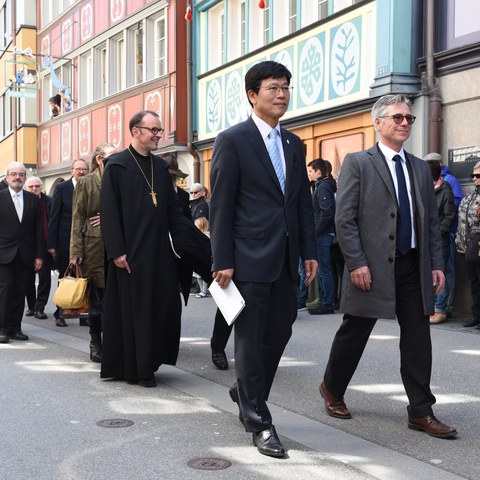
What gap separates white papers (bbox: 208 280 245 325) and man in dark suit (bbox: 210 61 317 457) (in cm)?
6

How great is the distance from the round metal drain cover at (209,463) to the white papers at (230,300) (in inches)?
27.0

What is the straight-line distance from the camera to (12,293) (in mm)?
8875

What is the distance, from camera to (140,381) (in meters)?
6.39

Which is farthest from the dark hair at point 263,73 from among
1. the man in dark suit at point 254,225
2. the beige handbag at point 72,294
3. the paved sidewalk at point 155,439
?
Answer: the beige handbag at point 72,294

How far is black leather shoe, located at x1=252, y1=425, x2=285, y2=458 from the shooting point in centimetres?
447

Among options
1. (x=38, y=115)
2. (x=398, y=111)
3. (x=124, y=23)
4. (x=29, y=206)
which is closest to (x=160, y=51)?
(x=124, y=23)

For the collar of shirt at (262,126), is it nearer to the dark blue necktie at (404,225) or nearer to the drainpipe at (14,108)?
the dark blue necktie at (404,225)

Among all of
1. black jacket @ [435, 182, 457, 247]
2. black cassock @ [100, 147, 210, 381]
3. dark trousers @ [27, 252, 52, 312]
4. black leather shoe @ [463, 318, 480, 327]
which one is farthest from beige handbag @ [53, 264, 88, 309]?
black leather shoe @ [463, 318, 480, 327]

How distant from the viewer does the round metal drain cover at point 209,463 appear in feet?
14.2

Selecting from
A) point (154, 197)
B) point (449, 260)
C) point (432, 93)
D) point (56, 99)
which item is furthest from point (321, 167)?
point (56, 99)

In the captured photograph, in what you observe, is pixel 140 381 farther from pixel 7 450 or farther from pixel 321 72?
pixel 321 72

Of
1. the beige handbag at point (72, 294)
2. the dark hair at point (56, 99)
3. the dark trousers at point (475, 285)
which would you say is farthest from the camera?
the dark hair at point (56, 99)

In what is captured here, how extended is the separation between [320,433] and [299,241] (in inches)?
42.5

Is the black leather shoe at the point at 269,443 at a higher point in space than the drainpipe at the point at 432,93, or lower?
lower
